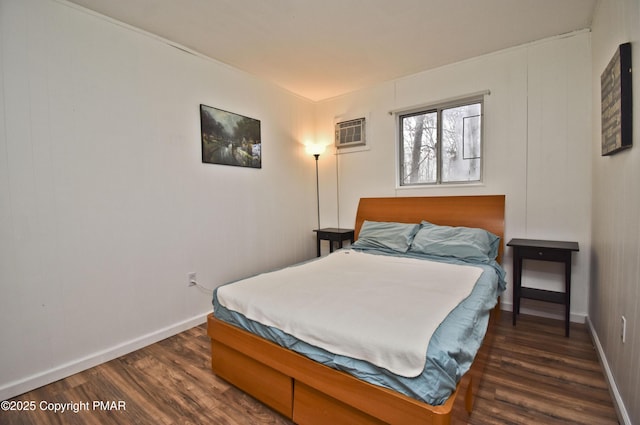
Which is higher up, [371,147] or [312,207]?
[371,147]

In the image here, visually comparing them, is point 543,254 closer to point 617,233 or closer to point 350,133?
point 617,233

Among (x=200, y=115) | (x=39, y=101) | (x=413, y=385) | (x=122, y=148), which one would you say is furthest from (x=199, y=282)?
(x=413, y=385)

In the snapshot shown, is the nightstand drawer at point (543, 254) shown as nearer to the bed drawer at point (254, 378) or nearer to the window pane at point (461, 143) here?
the window pane at point (461, 143)

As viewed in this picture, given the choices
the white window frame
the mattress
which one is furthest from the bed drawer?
the white window frame

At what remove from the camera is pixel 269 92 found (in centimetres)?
353

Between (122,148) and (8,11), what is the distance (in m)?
0.95

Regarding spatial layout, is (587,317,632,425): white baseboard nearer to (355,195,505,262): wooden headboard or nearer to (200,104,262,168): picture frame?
(355,195,505,262): wooden headboard

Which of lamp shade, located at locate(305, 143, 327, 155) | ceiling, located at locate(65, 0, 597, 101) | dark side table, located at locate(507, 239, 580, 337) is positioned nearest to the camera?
ceiling, located at locate(65, 0, 597, 101)

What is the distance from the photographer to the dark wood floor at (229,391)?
1573 mm

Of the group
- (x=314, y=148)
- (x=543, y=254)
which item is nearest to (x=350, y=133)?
(x=314, y=148)

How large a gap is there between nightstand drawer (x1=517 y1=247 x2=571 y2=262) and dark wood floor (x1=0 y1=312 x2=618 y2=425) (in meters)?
0.64

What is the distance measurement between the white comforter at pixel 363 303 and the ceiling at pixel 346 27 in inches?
78.0

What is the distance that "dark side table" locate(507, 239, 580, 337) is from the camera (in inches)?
92.4

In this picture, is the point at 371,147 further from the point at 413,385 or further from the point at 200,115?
the point at 413,385
